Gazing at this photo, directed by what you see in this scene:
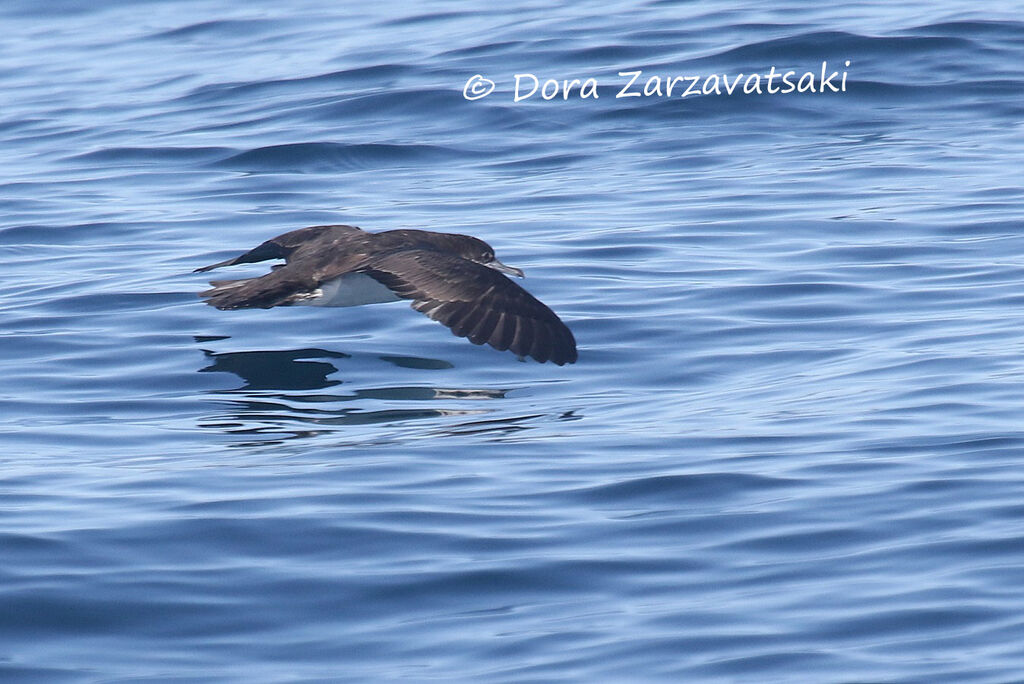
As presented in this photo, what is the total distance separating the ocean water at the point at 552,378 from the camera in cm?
489

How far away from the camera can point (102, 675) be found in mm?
4621

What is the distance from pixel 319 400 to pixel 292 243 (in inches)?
79.6

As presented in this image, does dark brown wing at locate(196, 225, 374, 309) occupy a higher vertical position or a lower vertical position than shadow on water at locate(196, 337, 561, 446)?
higher

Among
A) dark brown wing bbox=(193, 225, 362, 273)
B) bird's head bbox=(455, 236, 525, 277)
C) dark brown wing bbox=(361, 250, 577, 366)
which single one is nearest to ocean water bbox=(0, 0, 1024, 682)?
dark brown wing bbox=(361, 250, 577, 366)

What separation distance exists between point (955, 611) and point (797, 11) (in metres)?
14.4

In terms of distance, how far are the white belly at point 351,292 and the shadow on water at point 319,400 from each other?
294 millimetres

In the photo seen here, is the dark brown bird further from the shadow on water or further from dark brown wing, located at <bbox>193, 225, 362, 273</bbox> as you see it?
the shadow on water

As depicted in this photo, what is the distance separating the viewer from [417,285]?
8.52 m

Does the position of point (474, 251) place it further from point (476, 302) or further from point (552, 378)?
point (552, 378)

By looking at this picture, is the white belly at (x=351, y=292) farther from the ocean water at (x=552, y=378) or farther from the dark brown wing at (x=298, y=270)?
the ocean water at (x=552, y=378)

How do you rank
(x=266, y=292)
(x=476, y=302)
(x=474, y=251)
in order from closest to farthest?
1. (x=476, y=302)
2. (x=266, y=292)
3. (x=474, y=251)

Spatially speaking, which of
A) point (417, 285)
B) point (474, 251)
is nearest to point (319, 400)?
point (417, 285)

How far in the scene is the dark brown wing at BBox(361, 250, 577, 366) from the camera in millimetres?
8086

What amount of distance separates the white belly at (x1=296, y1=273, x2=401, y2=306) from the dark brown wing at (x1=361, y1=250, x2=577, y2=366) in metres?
0.21
